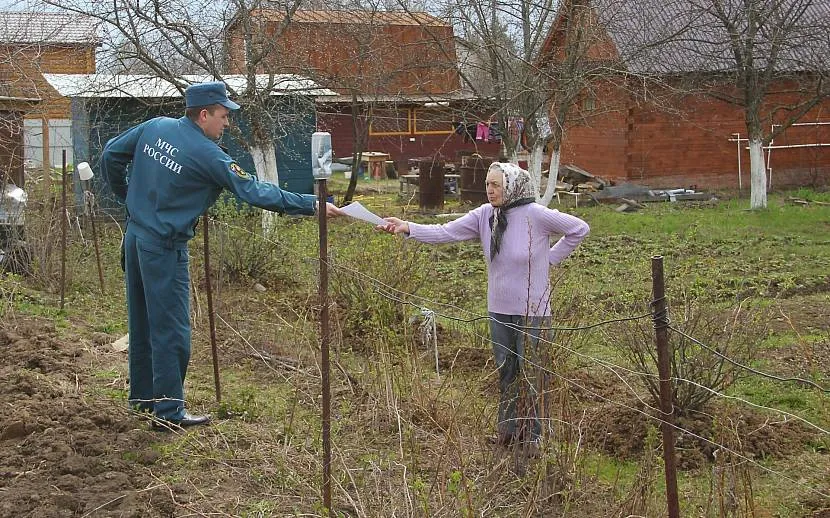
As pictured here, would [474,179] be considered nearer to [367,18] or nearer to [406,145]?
[367,18]

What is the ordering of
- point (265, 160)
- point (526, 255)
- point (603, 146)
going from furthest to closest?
point (603, 146) < point (265, 160) < point (526, 255)

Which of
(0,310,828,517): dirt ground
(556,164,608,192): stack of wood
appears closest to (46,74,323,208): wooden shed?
(556,164,608,192): stack of wood

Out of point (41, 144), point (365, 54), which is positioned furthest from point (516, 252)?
point (41, 144)

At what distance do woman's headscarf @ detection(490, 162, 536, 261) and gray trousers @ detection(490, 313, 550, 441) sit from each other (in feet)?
1.29

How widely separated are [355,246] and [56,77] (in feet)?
36.8

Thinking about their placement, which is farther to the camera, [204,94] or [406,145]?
[406,145]

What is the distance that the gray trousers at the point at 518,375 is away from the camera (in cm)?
445

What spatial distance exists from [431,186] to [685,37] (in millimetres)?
5718

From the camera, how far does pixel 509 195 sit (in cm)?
507

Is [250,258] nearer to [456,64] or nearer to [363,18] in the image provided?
[456,64]

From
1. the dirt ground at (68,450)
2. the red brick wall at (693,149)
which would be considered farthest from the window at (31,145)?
the red brick wall at (693,149)

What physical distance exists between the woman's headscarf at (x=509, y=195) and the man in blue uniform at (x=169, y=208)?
42.2 inches

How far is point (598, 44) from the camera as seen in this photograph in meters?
14.2

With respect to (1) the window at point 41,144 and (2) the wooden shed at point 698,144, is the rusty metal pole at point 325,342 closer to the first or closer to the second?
(1) the window at point 41,144
